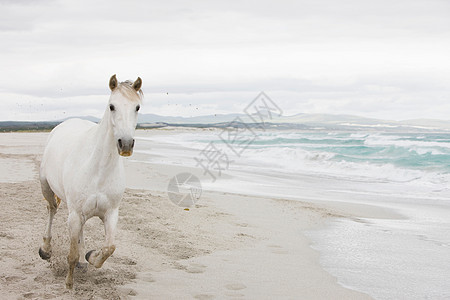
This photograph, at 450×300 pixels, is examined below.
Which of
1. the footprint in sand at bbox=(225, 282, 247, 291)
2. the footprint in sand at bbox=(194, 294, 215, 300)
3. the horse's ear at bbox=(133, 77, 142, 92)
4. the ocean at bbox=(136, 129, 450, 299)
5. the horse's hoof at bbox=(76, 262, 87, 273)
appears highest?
the horse's ear at bbox=(133, 77, 142, 92)

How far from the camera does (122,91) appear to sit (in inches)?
149

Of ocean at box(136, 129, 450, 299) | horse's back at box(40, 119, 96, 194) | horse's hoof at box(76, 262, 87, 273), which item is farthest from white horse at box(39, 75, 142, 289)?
ocean at box(136, 129, 450, 299)

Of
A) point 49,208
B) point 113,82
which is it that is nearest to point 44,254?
point 49,208

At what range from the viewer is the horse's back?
15.1 ft

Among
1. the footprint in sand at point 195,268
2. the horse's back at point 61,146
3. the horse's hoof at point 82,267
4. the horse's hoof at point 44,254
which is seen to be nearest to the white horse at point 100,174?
the horse's back at point 61,146

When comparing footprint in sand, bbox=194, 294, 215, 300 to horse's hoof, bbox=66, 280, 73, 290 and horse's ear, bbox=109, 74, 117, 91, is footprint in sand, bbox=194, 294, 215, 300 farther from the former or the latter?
horse's ear, bbox=109, 74, 117, 91

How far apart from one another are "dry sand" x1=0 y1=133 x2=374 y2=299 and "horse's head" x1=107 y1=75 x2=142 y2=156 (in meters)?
1.45

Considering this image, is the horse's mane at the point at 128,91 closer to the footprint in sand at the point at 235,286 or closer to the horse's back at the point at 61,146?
the horse's back at the point at 61,146

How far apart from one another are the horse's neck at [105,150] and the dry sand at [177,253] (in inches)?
46.5

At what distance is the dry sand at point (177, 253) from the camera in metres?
4.32

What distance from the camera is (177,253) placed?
558cm

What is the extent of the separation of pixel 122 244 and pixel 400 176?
14.5m

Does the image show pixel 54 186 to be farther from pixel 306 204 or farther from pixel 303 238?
pixel 306 204

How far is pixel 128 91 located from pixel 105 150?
0.61 m
